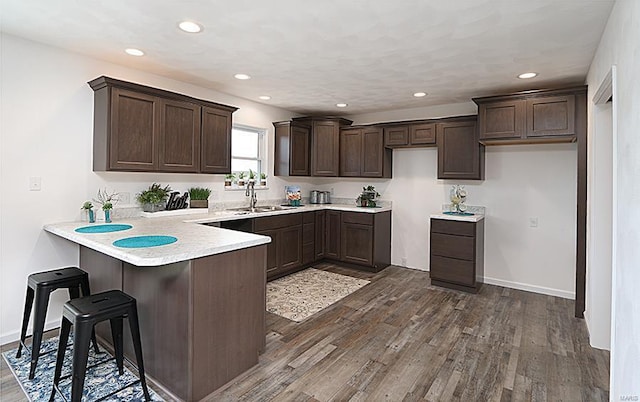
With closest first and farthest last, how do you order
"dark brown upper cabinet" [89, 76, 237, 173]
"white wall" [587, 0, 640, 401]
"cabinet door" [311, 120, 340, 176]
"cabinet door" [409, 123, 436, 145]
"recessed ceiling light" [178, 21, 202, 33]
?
1. "white wall" [587, 0, 640, 401]
2. "recessed ceiling light" [178, 21, 202, 33]
3. "dark brown upper cabinet" [89, 76, 237, 173]
4. "cabinet door" [409, 123, 436, 145]
5. "cabinet door" [311, 120, 340, 176]

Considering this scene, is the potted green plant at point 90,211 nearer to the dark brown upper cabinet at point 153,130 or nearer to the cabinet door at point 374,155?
the dark brown upper cabinet at point 153,130

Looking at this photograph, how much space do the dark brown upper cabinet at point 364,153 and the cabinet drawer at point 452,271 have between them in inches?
63.4

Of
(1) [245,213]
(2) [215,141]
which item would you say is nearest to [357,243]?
(1) [245,213]

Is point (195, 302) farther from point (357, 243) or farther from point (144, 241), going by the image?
point (357, 243)

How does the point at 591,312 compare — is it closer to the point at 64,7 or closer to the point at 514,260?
the point at 514,260

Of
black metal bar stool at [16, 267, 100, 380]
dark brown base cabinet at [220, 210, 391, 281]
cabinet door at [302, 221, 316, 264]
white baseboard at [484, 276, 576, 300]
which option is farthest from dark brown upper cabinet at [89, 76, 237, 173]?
white baseboard at [484, 276, 576, 300]

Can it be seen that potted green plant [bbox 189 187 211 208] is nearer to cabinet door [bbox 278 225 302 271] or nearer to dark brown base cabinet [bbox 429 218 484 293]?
cabinet door [bbox 278 225 302 271]

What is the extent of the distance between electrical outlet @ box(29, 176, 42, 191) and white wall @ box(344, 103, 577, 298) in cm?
455

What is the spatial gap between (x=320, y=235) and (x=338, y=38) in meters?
3.28

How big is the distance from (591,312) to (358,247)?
2.87 metres

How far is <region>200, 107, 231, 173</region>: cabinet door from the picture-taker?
393cm

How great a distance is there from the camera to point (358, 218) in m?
5.23

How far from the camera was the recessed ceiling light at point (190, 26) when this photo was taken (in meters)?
2.52

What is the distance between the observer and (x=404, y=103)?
16.6 ft
